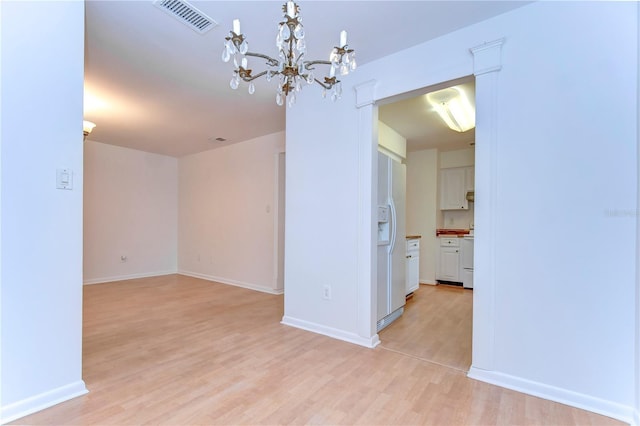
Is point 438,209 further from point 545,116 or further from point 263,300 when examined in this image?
point 545,116

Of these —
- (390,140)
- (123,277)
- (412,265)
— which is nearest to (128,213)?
(123,277)

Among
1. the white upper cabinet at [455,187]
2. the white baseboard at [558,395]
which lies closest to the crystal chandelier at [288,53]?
the white baseboard at [558,395]

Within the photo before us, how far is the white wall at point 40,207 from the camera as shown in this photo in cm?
162

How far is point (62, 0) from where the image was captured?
70.7 inches

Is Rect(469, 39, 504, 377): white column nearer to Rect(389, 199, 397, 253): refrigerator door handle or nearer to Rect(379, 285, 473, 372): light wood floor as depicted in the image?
Rect(379, 285, 473, 372): light wood floor

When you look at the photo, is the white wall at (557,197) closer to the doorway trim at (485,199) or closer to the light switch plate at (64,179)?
the doorway trim at (485,199)

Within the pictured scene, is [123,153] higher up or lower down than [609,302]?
higher up

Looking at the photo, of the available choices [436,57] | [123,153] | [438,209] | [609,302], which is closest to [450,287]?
[438,209]

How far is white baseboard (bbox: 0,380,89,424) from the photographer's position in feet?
5.24

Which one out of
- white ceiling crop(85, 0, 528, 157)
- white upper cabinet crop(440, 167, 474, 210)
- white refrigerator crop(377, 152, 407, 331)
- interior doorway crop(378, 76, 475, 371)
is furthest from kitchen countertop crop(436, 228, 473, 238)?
white refrigerator crop(377, 152, 407, 331)

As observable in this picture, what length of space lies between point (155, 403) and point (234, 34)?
2.08m

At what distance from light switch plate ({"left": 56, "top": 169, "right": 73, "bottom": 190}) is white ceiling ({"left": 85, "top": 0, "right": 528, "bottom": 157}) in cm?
111

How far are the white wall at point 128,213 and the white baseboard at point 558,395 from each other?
599 cm

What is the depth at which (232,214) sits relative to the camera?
5480 mm
